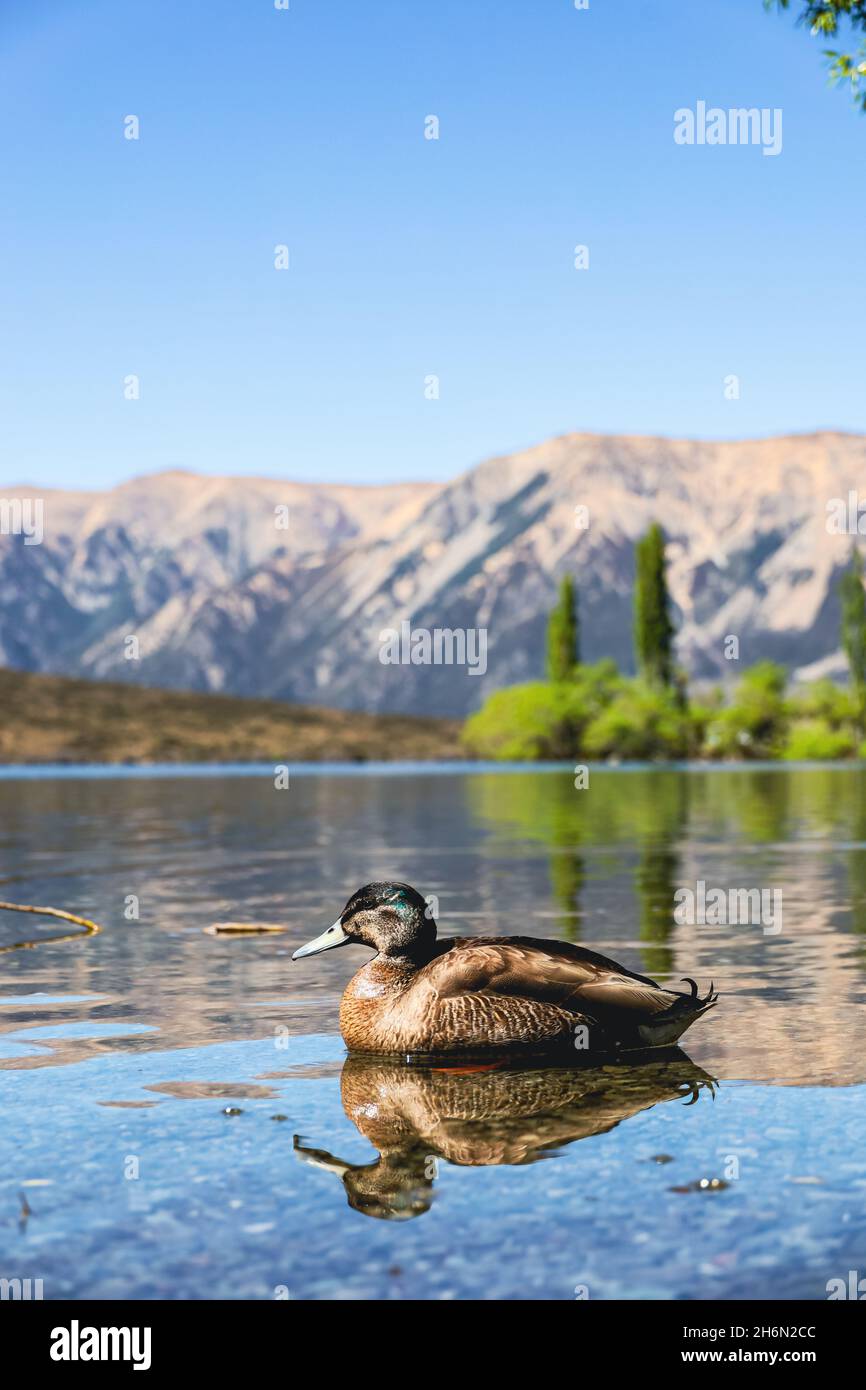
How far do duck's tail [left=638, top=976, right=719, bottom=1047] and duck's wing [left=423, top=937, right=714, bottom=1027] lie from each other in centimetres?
1

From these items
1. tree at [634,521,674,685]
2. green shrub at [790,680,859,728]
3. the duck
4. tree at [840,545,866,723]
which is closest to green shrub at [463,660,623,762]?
tree at [634,521,674,685]

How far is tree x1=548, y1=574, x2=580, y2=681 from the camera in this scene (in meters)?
166

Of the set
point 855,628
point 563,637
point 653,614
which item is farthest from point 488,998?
point 855,628

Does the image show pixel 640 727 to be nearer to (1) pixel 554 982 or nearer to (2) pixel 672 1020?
(2) pixel 672 1020

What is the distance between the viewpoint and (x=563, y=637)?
167875mm

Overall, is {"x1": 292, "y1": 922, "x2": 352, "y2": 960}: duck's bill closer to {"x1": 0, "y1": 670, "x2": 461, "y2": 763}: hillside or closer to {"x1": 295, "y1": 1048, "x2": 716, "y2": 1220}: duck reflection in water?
{"x1": 295, "y1": 1048, "x2": 716, "y2": 1220}: duck reflection in water

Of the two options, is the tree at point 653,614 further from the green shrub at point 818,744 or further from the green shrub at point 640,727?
the green shrub at point 818,744

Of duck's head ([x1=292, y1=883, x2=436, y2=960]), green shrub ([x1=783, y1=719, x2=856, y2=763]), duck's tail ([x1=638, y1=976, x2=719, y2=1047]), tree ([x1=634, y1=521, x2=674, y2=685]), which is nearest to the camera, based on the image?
duck's tail ([x1=638, y1=976, x2=719, y2=1047])

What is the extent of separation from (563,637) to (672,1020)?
155638mm

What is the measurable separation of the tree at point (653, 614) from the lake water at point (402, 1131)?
141m

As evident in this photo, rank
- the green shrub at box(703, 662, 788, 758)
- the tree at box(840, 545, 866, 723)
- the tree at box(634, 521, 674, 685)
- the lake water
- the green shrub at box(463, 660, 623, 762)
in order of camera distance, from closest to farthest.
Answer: the lake water
the tree at box(634, 521, 674, 685)
the green shrub at box(463, 660, 623, 762)
the green shrub at box(703, 662, 788, 758)
the tree at box(840, 545, 866, 723)

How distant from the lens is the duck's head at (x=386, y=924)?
13227mm
